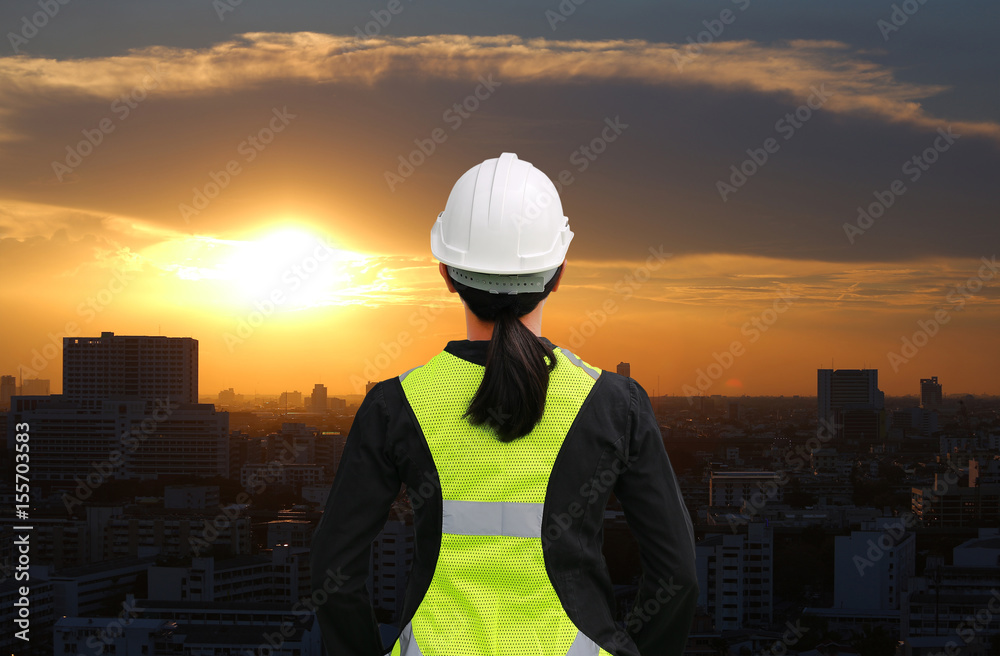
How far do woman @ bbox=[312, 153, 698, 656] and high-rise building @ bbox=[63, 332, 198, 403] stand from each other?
3394 centimetres

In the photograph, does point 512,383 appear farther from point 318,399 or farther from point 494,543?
point 318,399

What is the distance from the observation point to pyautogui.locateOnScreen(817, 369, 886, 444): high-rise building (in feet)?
117

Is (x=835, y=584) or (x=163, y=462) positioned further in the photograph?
(x=163, y=462)

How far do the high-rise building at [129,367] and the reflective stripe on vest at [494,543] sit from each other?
3401 centimetres

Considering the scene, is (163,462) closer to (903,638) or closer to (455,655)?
(903,638)

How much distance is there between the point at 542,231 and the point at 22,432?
31.7 m

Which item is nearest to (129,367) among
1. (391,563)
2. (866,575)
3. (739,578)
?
(391,563)

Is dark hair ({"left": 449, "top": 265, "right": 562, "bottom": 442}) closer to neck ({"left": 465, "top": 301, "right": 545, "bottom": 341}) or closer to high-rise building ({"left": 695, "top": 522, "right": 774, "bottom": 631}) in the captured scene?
neck ({"left": 465, "top": 301, "right": 545, "bottom": 341})

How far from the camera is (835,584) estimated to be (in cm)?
2053

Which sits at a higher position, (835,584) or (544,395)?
(544,395)

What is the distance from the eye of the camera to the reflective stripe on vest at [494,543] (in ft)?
3.32

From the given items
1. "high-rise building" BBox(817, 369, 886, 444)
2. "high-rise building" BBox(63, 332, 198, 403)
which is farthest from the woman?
"high-rise building" BBox(817, 369, 886, 444)

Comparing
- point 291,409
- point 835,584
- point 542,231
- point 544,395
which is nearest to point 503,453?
point 544,395

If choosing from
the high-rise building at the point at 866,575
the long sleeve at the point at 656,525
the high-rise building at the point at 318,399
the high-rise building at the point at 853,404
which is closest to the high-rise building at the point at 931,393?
the high-rise building at the point at 853,404
